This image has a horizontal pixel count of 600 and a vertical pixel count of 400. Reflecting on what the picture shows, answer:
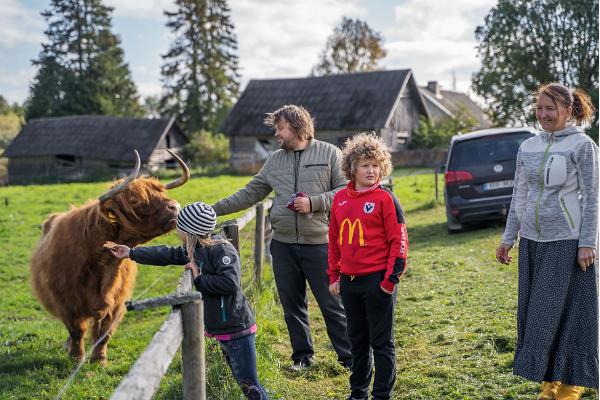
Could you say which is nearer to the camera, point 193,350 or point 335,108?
point 193,350

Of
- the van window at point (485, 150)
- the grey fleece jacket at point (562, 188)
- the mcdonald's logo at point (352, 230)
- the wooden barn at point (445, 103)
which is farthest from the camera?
the wooden barn at point (445, 103)

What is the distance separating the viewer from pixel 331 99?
37.7 meters

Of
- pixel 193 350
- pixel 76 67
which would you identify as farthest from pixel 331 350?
pixel 76 67

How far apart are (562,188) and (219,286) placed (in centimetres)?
200

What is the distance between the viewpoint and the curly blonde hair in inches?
156

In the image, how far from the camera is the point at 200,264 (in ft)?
12.0

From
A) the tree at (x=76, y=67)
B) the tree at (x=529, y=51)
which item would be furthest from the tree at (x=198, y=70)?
the tree at (x=529, y=51)

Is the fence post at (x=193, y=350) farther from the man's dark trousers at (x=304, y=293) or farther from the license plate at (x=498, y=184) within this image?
the license plate at (x=498, y=184)

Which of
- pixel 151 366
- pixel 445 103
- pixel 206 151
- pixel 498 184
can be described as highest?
pixel 445 103

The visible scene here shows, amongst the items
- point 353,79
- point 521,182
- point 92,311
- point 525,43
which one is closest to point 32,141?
point 353,79

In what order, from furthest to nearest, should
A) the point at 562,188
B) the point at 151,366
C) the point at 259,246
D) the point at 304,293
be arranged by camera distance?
the point at 259,246 → the point at 304,293 → the point at 562,188 → the point at 151,366

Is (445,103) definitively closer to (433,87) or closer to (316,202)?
(433,87)

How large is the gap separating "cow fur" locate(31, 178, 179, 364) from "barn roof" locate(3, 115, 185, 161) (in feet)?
113

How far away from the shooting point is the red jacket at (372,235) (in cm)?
381
